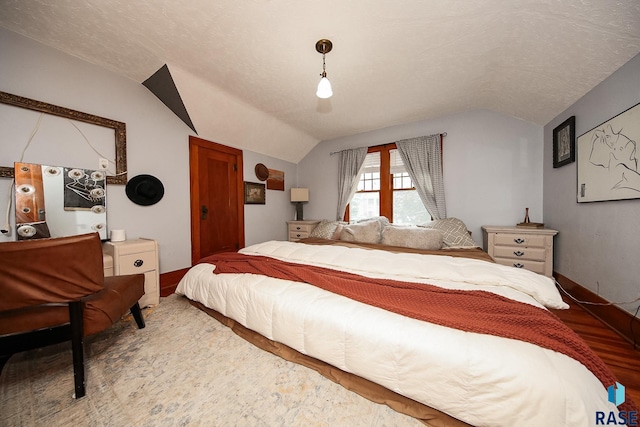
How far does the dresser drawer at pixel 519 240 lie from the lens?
257cm

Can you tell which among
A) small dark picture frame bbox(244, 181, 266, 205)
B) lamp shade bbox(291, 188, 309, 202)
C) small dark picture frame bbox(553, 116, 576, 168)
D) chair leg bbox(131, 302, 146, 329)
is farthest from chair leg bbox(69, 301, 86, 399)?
small dark picture frame bbox(553, 116, 576, 168)

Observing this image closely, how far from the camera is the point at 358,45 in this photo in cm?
192

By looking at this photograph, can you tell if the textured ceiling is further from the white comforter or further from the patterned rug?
the patterned rug

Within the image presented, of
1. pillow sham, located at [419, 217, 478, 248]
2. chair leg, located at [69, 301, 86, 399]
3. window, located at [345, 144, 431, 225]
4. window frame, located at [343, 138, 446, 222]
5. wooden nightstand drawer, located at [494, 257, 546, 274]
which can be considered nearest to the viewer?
chair leg, located at [69, 301, 86, 399]

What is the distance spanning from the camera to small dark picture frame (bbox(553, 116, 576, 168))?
2289 mm

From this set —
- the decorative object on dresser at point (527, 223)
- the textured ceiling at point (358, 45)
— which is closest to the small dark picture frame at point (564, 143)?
the textured ceiling at point (358, 45)

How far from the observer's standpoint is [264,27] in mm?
1759

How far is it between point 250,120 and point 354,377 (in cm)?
353

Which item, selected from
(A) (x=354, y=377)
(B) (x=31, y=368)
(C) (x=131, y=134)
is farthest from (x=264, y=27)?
(B) (x=31, y=368)

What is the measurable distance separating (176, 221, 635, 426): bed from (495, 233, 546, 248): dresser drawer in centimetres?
155

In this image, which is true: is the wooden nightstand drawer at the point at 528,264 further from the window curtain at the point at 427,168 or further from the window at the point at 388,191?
the window at the point at 388,191

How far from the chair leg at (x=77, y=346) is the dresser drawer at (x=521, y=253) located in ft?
13.3

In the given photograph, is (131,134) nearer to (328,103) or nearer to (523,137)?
(328,103)

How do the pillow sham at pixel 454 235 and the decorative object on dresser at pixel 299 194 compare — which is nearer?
the pillow sham at pixel 454 235
